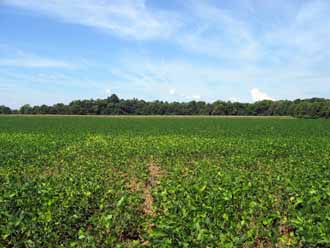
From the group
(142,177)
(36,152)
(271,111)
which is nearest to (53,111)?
(271,111)

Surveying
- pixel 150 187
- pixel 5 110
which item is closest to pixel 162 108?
pixel 5 110

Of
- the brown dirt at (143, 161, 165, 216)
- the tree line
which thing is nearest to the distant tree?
the tree line

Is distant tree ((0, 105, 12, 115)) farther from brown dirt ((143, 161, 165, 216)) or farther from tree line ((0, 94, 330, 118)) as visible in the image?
brown dirt ((143, 161, 165, 216))

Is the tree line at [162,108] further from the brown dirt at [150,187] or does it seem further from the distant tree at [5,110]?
the brown dirt at [150,187]

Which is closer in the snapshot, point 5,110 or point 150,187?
point 150,187

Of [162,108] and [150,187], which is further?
[162,108]

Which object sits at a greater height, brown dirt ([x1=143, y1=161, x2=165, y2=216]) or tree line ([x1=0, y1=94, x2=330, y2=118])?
tree line ([x1=0, y1=94, x2=330, y2=118])

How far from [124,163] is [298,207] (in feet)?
26.9

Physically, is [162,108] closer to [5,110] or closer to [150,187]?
[5,110]

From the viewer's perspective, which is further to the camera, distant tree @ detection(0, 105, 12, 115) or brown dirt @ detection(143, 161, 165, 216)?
distant tree @ detection(0, 105, 12, 115)

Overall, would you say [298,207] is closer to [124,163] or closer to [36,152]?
[124,163]

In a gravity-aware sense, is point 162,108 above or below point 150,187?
above

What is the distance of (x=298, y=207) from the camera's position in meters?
6.38

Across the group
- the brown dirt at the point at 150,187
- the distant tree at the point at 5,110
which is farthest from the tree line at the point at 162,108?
the brown dirt at the point at 150,187
